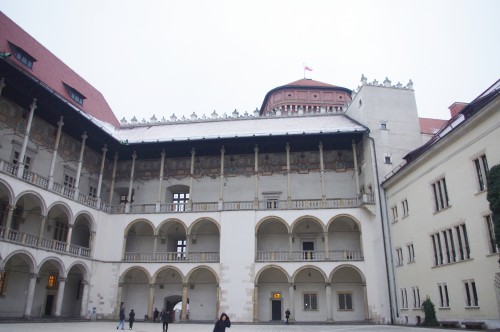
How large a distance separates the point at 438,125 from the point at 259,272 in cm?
2262

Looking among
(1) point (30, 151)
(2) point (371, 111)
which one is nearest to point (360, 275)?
(2) point (371, 111)

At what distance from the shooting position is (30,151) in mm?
24656

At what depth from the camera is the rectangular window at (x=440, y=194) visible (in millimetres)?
19728

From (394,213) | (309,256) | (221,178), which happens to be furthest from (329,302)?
(221,178)

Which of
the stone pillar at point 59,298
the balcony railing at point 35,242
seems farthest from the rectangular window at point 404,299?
the balcony railing at point 35,242

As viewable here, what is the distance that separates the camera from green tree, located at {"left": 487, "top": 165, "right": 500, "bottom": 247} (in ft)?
47.9

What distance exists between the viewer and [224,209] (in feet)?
91.8

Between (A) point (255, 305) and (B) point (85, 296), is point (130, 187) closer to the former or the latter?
(B) point (85, 296)

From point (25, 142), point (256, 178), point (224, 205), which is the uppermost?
point (256, 178)

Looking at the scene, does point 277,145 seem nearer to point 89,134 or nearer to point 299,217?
point 299,217

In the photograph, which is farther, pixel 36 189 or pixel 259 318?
pixel 259 318

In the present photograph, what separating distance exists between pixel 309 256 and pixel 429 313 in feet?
26.8

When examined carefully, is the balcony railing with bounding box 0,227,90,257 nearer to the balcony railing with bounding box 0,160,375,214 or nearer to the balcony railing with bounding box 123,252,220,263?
the balcony railing with bounding box 0,160,375,214

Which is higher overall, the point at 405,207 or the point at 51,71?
the point at 51,71
